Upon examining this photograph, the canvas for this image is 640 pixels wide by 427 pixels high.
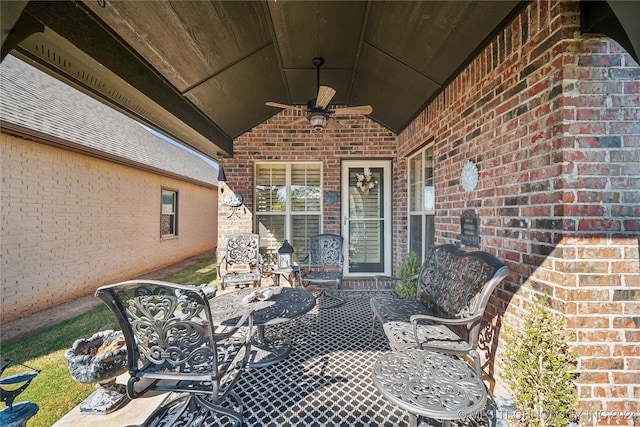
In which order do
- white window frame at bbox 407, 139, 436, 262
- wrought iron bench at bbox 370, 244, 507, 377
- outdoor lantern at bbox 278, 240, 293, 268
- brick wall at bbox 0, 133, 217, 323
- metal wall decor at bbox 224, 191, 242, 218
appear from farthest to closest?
metal wall decor at bbox 224, 191, 242, 218 < outdoor lantern at bbox 278, 240, 293, 268 < brick wall at bbox 0, 133, 217, 323 < white window frame at bbox 407, 139, 436, 262 < wrought iron bench at bbox 370, 244, 507, 377

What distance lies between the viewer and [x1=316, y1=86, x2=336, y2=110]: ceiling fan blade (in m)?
2.74

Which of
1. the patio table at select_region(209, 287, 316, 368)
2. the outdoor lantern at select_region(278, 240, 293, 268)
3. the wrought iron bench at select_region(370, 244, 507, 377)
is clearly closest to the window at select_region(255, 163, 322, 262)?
the outdoor lantern at select_region(278, 240, 293, 268)

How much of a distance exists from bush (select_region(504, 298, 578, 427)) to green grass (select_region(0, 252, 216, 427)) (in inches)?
121

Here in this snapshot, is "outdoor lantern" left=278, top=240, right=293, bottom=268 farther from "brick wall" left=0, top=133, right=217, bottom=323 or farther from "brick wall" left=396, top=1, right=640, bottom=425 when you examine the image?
"brick wall" left=0, top=133, right=217, bottom=323

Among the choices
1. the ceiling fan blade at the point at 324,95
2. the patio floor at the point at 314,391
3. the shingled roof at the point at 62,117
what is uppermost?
the shingled roof at the point at 62,117

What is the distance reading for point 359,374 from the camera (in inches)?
83.7

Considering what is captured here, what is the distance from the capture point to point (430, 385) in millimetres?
1328

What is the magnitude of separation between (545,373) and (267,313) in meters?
1.92

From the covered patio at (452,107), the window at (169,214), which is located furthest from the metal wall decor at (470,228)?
the window at (169,214)

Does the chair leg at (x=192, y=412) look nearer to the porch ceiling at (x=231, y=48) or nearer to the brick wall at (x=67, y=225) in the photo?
the porch ceiling at (x=231, y=48)

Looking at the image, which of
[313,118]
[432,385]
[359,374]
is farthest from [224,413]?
[313,118]

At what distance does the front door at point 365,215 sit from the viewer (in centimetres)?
474

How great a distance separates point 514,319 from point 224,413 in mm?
2101

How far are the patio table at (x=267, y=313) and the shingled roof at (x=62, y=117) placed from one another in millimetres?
4053
